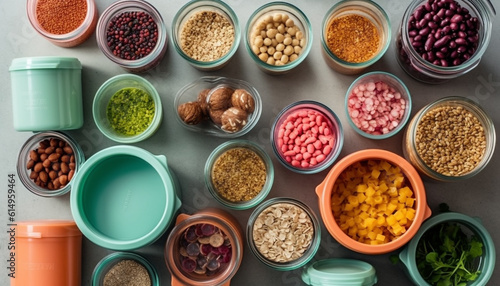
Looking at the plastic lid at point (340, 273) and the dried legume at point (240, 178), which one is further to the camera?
the dried legume at point (240, 178)

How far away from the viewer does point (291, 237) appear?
1.46 m

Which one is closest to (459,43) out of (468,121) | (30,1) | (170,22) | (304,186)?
(468,121)

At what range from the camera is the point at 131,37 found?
1560 mm

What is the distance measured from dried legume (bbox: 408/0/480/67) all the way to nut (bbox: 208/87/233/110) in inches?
24.4

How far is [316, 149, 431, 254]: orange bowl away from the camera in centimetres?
140

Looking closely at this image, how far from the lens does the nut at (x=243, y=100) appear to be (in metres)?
1.47

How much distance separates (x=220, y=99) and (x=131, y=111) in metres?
0.32

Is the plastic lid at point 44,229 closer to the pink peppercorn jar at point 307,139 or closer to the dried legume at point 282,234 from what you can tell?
the dried legume at point 282,234

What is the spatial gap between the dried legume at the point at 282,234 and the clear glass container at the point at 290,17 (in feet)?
1.52

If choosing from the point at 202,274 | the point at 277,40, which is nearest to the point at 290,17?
the point at 277,40

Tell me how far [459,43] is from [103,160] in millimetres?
1188

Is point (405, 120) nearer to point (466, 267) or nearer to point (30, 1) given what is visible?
point (466, 267)

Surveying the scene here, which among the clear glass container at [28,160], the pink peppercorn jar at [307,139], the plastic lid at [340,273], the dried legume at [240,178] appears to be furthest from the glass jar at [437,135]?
the clear glass container at [28,160]

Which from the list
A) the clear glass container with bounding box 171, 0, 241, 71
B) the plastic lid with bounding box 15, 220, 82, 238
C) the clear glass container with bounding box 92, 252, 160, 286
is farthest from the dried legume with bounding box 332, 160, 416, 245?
the plastic lid with bounding box 15, 220, 82, 238
